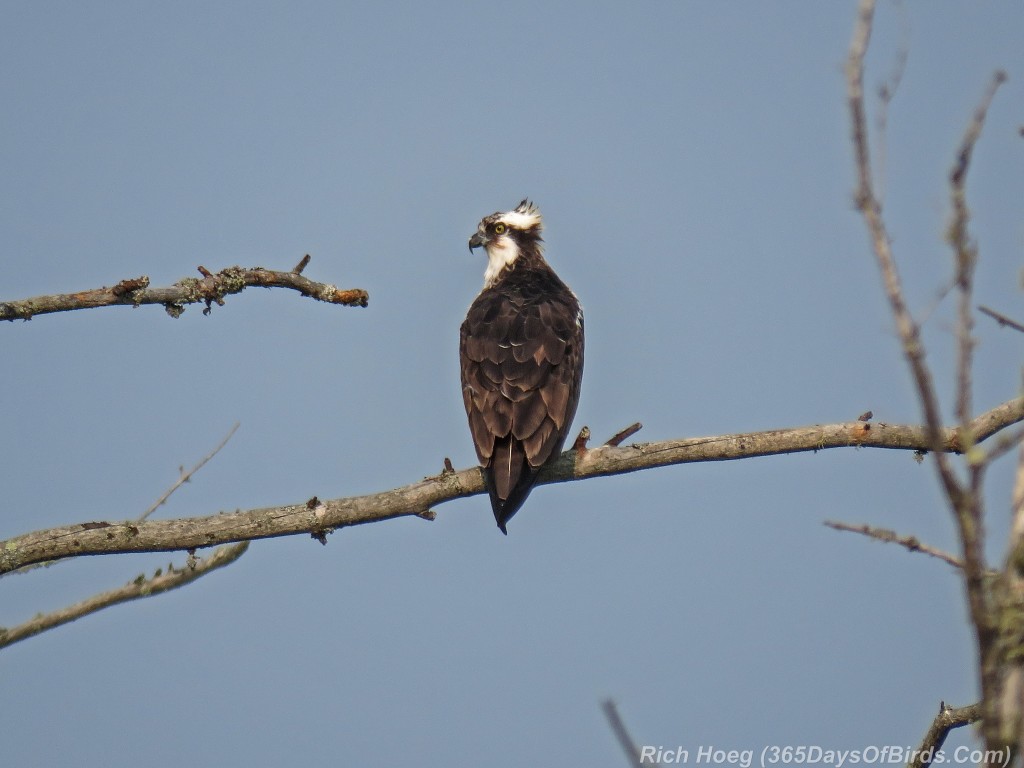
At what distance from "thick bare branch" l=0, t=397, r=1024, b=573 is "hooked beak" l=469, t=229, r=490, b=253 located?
4.69m

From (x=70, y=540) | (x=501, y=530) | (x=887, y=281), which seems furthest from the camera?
(x=501, y=530)

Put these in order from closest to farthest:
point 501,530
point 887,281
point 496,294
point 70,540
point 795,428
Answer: point 887,281 → point 70,540 → point 795,428 → point 501,530 → point 496,294

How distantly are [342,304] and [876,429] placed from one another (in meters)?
3.80

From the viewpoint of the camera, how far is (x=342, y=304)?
21.8 ft

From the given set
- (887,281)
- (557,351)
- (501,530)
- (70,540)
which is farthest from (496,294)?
(887,281)

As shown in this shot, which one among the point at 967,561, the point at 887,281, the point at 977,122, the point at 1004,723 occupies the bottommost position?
the point at 1004,723

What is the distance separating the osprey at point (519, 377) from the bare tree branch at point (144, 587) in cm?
200

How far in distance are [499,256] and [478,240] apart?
16.1 inches

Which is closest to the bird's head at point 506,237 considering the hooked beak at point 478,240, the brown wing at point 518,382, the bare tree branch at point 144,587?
the hooked beak at point 478,240

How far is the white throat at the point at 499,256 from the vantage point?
12.1 metres

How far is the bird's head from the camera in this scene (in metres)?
12.2

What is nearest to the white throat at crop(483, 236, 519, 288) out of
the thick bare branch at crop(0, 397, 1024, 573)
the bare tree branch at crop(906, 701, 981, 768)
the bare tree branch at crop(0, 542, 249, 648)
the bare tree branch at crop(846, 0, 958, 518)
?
the thick bare branch at crop(0, 397, 1024, 573)

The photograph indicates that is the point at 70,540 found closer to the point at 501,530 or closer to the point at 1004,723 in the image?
the point at 501,530

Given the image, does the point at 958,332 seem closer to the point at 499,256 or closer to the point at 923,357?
the point at 923,357
